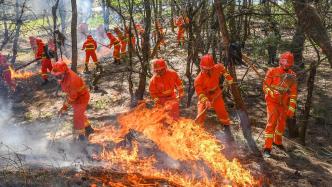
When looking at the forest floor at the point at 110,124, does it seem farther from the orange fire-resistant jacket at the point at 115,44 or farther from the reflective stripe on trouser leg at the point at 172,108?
the reflective stripe on trouser leg at the point at 172,108

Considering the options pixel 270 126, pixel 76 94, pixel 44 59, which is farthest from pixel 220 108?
pixel 44 59

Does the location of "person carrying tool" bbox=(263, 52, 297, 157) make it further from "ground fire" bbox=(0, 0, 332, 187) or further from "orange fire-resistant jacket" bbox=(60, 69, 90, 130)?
"orange fire-resistant jacket" bbox=(60, 69, 90, 130)

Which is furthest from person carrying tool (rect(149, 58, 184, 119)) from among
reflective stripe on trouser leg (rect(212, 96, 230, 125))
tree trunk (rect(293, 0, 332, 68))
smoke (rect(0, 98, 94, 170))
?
tree trunk (rect(293, 0, 332, 68))

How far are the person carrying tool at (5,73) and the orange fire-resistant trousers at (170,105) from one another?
8015mm

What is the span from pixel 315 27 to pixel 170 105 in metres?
4.91

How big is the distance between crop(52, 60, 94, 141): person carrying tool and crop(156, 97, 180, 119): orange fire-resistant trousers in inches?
63.0

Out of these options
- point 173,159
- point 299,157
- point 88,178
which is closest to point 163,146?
point 173,159

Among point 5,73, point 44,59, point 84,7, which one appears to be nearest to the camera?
point 5,73

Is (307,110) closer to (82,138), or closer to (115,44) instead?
(82,138)

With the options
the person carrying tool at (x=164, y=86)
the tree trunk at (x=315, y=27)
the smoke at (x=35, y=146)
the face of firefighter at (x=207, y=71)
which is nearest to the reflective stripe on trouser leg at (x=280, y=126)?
the face of firefighter at (x=207, y=71)

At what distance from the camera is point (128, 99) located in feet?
39.7

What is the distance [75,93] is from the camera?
786 cm

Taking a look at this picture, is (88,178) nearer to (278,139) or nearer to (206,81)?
(206,81)

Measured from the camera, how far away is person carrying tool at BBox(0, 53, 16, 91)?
539 inches
